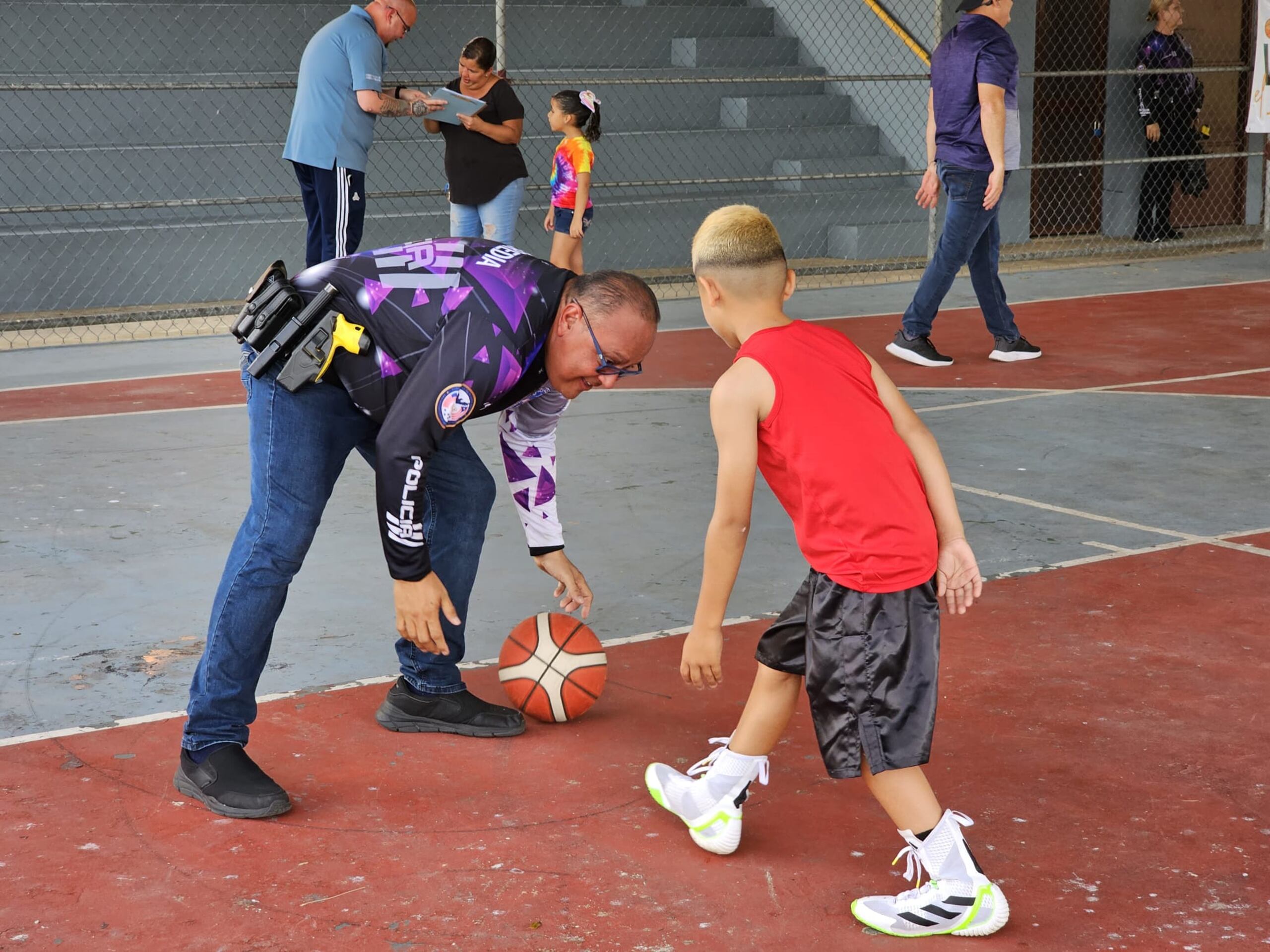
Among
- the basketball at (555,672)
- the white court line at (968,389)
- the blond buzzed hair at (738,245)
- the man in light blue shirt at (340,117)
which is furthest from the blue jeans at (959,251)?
the blond buzzed hair at (738,245)

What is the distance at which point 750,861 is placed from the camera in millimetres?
3084

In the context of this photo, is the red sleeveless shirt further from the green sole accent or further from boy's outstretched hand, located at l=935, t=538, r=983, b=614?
the green sole accent

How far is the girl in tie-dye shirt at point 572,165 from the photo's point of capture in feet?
35.5

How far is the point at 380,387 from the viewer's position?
3268 millimetres

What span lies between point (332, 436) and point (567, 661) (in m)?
0.91

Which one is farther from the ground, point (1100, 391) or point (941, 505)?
point (941, 505)

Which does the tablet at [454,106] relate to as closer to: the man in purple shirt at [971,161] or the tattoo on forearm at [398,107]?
the tattoo on forearm at [398,107]

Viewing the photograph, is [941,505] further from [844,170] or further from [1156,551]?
[844,170]

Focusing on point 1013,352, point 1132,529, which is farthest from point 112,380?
point 1132,529

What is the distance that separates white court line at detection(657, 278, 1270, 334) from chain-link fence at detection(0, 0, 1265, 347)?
1.22 metres

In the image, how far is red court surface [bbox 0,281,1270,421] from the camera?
8.19m

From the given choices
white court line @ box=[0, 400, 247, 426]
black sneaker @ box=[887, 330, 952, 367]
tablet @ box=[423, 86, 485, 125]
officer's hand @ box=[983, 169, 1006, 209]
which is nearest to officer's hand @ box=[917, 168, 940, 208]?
officer's hand @ box=[983, 169, 1006, 209]

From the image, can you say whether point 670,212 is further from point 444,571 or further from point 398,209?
point 444,571

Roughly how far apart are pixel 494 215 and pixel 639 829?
7.73m
